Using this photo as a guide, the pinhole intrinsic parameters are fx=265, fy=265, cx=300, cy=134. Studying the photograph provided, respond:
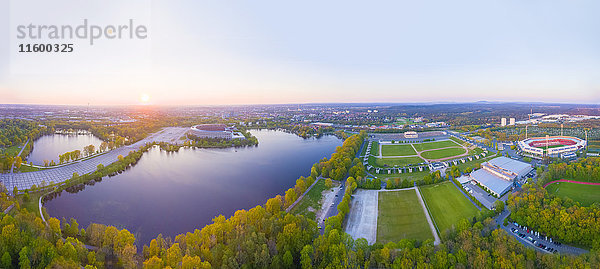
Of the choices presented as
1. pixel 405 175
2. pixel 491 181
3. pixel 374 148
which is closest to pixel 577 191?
pixel 491 181

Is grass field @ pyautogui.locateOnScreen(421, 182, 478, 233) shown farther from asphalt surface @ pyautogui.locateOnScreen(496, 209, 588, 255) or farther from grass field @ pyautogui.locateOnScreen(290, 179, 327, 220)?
grass field @ pyautogui.locateOnScreen(290, 179, 327, 220)

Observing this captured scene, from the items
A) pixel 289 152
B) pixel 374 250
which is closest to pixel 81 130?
pixel 289 152

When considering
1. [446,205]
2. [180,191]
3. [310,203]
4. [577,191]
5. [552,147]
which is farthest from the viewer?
[552,147]

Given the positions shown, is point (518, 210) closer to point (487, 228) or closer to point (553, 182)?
point (487, 228)

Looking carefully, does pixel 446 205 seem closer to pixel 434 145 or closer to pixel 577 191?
pixel 577 191

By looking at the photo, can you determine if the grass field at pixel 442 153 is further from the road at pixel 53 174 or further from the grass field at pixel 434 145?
the road at pixel 53 174

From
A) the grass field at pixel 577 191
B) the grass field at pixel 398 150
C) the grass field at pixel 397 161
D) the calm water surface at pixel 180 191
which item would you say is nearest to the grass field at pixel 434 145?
the grass field at pixel 398 150

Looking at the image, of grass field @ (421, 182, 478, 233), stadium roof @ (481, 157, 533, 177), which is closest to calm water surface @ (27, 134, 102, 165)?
grass field @ (421, 182, 478, 233)
